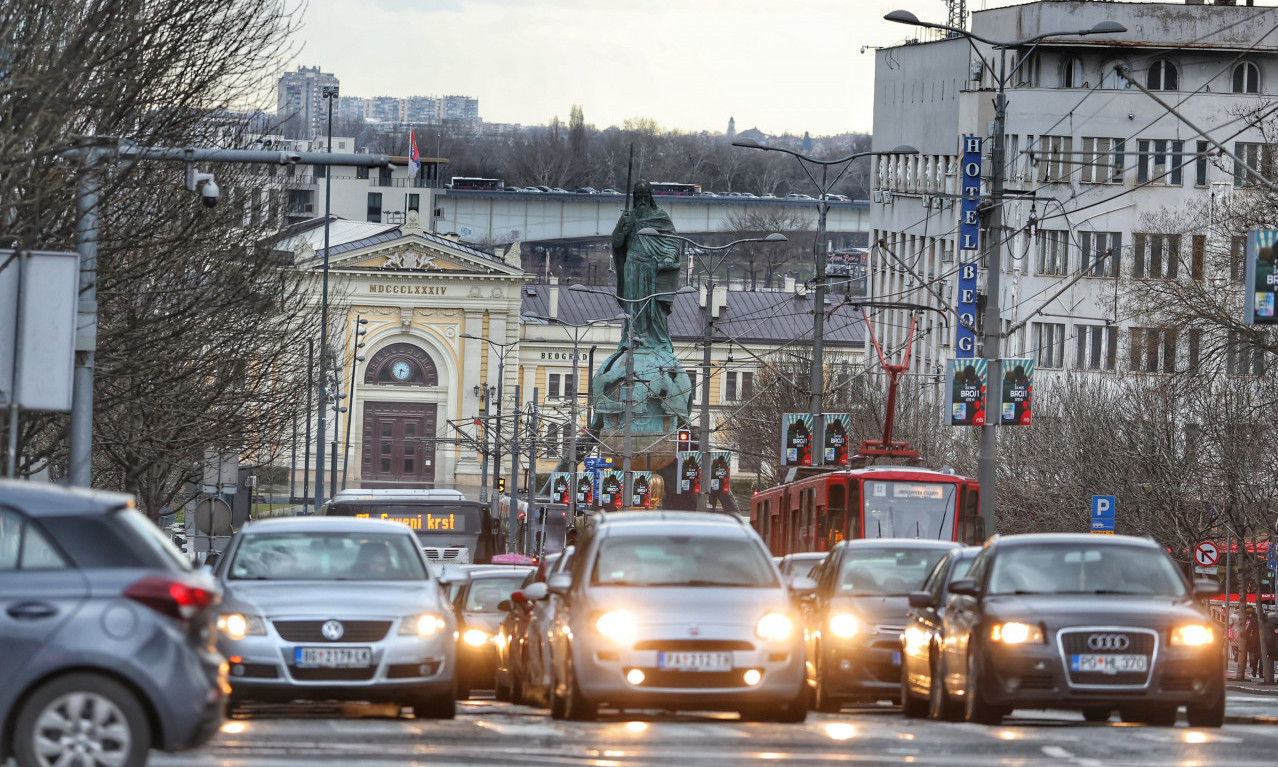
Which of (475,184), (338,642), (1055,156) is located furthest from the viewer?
(475,184)

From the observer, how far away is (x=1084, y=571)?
17.1m

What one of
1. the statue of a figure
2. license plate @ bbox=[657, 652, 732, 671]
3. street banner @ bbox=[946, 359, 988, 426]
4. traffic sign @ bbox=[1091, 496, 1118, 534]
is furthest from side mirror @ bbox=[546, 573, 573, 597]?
the statue of a figure

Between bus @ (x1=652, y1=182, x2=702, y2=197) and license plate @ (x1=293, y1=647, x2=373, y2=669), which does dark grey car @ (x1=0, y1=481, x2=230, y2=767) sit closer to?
license plate @ (x1=293, y1=647, x2=373, y2=669)

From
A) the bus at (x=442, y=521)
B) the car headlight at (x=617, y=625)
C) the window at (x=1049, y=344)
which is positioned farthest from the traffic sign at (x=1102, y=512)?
the window at (x=1049, y=344)

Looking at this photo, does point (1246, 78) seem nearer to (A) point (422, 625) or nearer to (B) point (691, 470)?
(B) point (691, 470)

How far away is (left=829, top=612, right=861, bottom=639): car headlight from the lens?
20.4m

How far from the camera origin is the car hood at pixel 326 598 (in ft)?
53.4

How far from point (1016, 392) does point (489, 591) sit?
12629mm

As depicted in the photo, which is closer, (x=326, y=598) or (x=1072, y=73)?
(x=326, y=598)

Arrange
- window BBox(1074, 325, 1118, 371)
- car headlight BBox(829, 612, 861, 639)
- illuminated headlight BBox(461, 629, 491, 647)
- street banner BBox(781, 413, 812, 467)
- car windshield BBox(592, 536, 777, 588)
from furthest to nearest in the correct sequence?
window BBox(1074, 325, 1118, 371)
street banner BBox(781, 413, 812, 467)
illuminated headlight BBox(461, 629, 491, 647)
car headlight BBox(829, 612, 861, 639)
car windshield BBox(592, 536, 777, 588)

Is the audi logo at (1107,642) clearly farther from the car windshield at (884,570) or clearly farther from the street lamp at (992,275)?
the street lamp at (992,275)

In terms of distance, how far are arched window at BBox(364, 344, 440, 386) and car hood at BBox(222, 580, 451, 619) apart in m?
108

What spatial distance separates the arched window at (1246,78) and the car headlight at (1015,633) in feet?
235

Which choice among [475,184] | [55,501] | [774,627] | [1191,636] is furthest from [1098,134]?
[475,184]
